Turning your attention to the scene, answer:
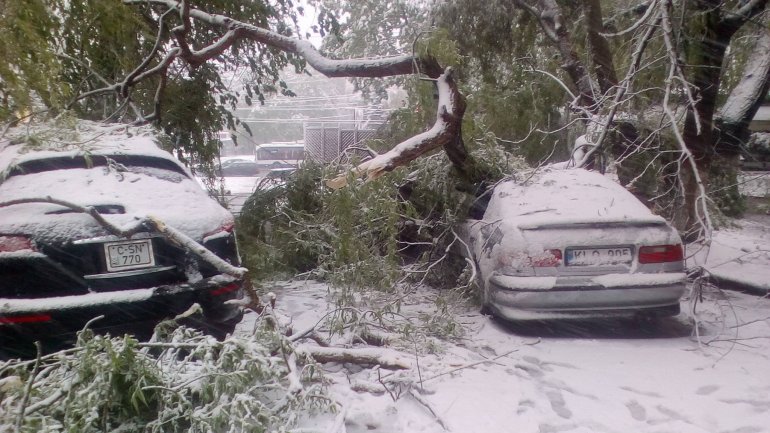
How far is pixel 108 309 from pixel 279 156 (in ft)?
19.0

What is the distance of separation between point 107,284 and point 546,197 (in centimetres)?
345

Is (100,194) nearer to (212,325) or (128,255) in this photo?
(128,255)

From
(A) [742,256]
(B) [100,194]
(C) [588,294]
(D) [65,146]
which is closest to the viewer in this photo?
(B) [100,194]

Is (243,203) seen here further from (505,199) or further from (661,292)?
(661,292)

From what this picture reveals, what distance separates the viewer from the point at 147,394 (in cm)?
281

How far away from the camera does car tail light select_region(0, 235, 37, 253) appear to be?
3123 millimetres

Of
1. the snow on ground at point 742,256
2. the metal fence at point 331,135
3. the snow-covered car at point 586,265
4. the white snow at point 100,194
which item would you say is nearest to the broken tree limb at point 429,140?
the snow-covered car at point 586,265

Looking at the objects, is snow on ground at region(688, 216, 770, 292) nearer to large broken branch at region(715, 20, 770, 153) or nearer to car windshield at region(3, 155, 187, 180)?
large broken branch at region(715, 20, 770, 153)

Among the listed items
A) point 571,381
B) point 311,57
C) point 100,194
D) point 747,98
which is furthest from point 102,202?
point 747,98

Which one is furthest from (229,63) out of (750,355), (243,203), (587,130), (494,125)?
(750,355)

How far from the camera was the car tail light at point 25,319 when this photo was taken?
10.1 feet

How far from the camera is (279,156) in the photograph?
8898 mm

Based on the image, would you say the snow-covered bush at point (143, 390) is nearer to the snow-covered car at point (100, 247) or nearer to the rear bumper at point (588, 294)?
the snow-covered car at point (100, 247)

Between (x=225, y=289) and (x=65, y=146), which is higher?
(x=65, y=146)
